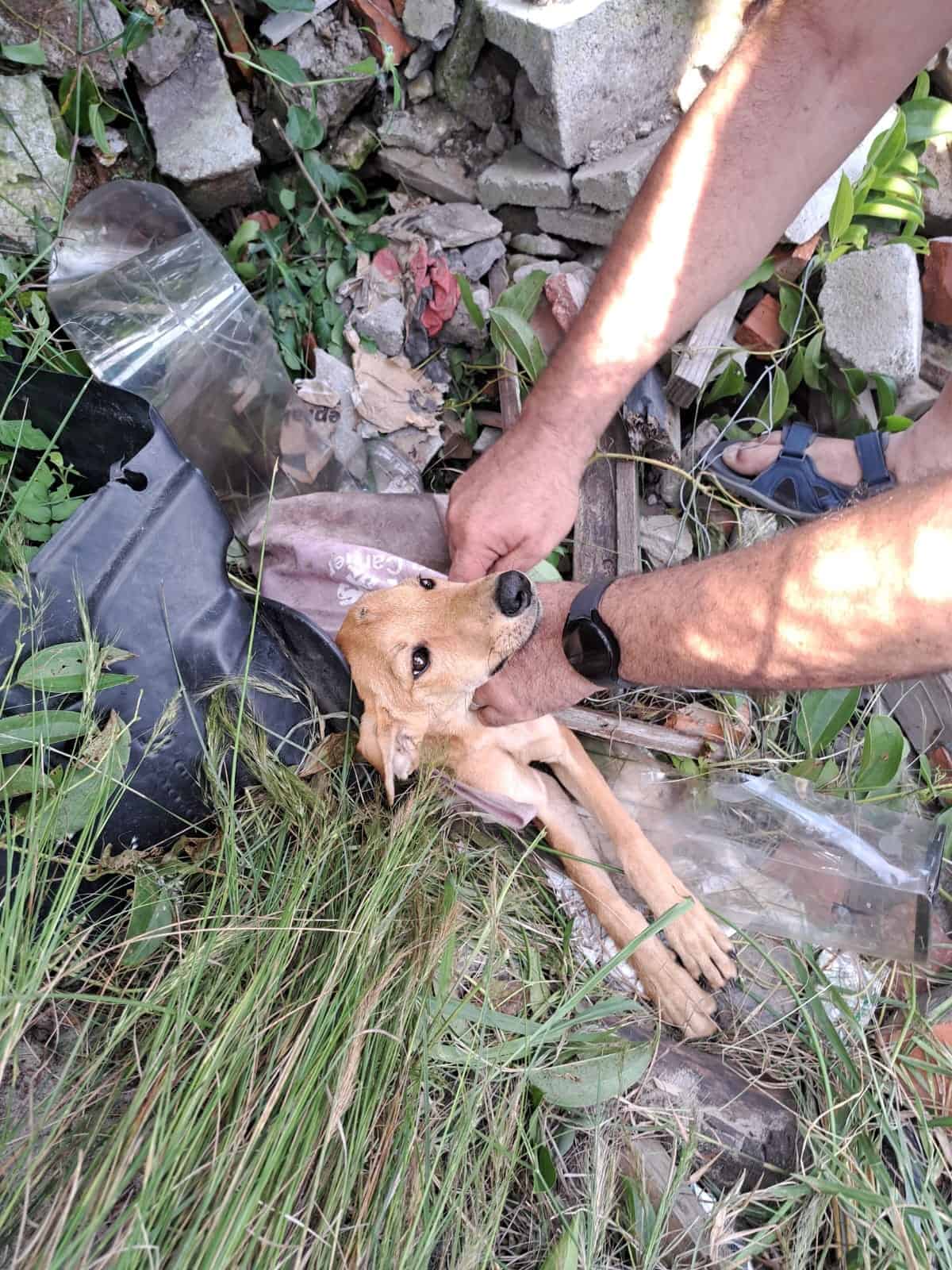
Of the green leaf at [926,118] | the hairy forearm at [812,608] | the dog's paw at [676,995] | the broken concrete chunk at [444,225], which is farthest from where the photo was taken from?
the broken concrete chunk at [444,225]

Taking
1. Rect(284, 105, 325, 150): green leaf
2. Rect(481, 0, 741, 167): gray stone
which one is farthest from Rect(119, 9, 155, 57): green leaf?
Rect(481, 0, 741, 167): gray stone

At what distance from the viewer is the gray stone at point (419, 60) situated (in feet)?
10.5

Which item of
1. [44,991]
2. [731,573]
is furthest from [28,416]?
[731,573]

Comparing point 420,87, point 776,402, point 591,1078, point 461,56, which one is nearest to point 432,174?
point 420,87

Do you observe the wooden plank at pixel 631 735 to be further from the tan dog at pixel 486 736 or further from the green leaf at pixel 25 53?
the green leaf at pixel 25 53

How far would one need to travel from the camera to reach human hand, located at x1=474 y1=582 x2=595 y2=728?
199 cm

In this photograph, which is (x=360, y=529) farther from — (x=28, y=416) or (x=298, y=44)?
(x=298, y=44)

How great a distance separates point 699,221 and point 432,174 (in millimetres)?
1594

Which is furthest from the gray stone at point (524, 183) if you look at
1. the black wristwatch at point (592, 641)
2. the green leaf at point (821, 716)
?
the green leaf at point (821, 716)

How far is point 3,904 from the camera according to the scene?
4.99 feet

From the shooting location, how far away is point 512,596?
6.95 feet

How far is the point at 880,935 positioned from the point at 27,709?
2.37 metres

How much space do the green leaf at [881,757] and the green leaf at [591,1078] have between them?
124 cm

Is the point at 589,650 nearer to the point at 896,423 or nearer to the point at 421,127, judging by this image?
the point at 896,423
